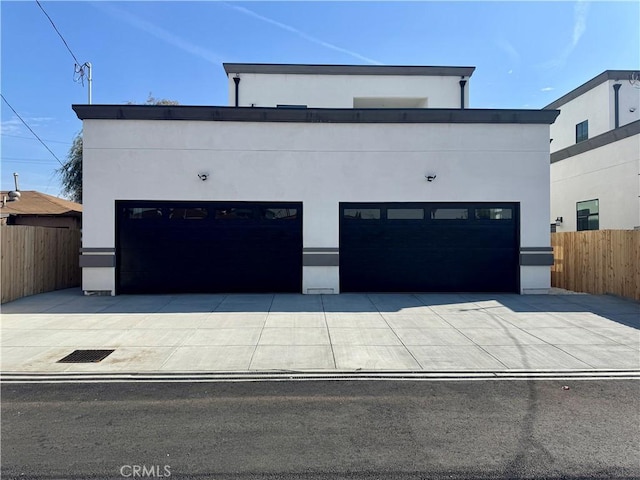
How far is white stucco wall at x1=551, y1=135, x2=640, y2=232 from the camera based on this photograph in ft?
52.5

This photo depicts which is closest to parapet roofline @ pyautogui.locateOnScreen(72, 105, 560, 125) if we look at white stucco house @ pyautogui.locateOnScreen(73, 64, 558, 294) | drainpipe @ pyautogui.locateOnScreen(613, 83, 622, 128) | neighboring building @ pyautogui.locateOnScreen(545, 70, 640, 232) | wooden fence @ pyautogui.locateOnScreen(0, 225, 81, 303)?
white stucco house @ pyautogui.locateOnScreen(73, 64, 558, 294)

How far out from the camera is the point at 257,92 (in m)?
17.0

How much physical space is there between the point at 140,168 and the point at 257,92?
717cm

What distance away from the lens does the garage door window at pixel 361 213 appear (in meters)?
12.1

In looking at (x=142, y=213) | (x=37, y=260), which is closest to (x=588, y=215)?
(x=142, y=213)

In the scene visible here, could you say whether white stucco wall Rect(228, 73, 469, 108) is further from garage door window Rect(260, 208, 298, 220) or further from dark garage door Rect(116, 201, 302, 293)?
dark garage door Rect(116, 201, 302, 293)

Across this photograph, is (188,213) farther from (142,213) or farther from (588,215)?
(588,215)

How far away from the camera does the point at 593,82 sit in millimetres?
21625

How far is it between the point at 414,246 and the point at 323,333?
5426mm

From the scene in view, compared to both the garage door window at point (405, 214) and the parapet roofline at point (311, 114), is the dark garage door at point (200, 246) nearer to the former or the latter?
the parapet roofline at point (311, 114)

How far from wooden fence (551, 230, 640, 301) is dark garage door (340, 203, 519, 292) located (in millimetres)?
2441

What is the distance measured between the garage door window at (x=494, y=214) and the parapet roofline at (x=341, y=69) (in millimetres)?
7749

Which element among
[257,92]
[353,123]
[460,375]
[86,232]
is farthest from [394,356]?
[257,92]

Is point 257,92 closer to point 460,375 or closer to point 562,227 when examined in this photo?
point 460,375
